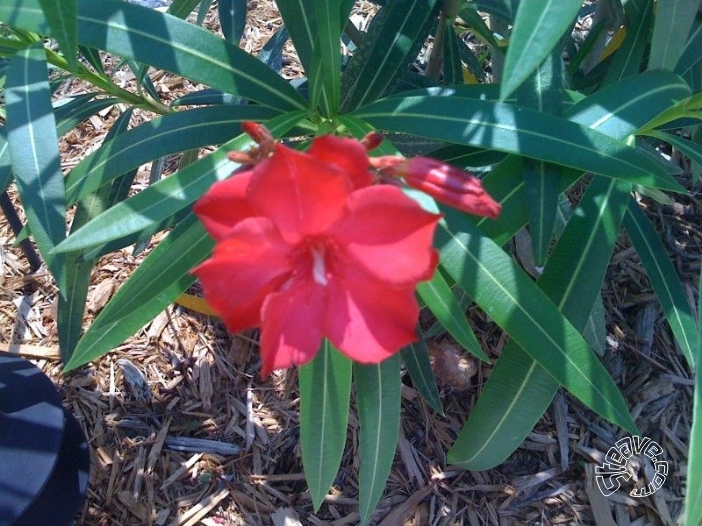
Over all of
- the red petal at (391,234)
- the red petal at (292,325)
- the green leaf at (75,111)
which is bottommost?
the green leaf at (75,111)

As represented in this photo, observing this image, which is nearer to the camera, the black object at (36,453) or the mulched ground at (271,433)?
the black object at (36,453)

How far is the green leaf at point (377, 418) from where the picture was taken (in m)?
1.05

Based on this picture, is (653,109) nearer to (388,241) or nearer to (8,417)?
(388,241)

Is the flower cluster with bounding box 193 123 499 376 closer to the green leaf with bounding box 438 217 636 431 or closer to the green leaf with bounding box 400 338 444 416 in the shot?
the green leaf with bounding box 438 217 636 431

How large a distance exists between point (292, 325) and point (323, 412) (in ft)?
1.46

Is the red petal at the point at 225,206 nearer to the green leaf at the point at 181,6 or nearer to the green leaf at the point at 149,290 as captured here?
the green leaf at the point at 149,290

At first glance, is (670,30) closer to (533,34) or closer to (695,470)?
(533,34)

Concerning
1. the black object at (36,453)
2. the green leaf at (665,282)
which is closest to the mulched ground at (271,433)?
the black object at (36,453)

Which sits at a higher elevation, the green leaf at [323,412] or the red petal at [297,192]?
the red petal at [297,192]

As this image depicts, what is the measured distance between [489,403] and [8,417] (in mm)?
966

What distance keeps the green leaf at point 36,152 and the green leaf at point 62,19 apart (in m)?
0.17

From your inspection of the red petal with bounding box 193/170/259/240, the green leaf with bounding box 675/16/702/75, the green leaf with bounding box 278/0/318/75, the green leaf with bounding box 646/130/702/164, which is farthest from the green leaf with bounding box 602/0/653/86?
the red petal with bounding box 193/170/259/240

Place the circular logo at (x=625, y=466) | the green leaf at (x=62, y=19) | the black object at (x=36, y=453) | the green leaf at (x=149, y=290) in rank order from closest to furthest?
the green leaf at (x=62, y=19), the green leaf at (x=149, y=290), the black object at (x=36, y=453), the circular logo at (x=625, y=466)

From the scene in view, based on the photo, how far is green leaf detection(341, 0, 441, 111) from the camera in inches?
43.8
